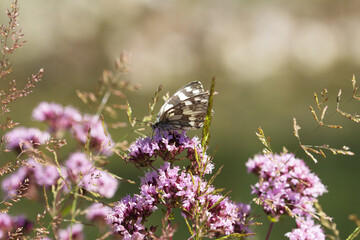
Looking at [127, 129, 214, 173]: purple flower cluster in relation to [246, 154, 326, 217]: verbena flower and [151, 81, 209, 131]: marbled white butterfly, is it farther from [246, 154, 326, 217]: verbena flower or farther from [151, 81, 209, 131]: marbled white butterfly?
[246, 154, 326, 217]: verbena flower

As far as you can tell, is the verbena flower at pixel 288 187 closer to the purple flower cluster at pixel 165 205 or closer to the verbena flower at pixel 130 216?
the purple flower cluster at pixel 165 205

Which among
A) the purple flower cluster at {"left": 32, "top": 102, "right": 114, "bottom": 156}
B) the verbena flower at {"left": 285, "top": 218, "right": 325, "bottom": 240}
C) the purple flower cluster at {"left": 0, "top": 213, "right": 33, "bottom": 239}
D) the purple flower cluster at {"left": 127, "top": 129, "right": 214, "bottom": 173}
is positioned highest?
the purple flower cluster at {"left": 32, "top": 102, "right": 114, "bottom": 156}

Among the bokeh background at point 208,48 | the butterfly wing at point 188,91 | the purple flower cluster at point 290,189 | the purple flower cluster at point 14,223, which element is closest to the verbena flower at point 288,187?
the purple flower cluster at point 290,189

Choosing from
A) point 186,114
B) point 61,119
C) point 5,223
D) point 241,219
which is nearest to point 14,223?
point 5,223

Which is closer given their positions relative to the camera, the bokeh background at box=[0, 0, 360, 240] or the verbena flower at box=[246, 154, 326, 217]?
the verbena flower at box=[246, 154, 326, 217]

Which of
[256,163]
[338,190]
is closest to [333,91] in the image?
[338,190]

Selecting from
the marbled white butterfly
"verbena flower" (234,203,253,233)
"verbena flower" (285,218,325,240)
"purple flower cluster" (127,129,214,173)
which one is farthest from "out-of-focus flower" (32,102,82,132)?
"verbena flower" (285,218,325,240)
